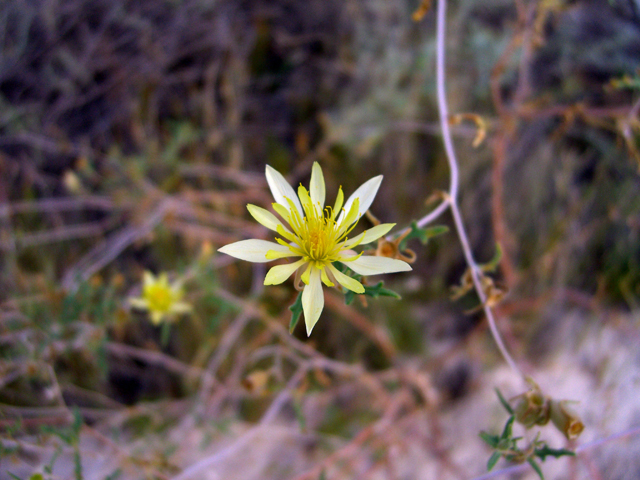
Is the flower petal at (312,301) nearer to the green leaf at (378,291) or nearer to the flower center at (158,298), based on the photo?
the green leaf at (378,291)

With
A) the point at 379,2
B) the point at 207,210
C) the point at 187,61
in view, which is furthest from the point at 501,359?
the point at 187,61

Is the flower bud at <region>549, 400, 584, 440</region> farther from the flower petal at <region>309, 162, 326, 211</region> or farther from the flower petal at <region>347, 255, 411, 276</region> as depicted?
the flower petal at <region>309, 162, 326, 211</region>

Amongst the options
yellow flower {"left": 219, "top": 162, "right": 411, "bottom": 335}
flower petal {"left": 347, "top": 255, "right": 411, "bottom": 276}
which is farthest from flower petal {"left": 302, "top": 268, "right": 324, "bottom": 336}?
flower petal {"left": 347, "top": 255, "right": 411, "bottom": 276}

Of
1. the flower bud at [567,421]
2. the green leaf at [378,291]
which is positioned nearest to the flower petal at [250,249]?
the green leaf at [378,291]

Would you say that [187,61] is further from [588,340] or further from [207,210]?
[588,340]

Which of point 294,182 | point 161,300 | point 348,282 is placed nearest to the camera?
point 348,282

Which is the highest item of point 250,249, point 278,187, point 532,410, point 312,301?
point 278,187

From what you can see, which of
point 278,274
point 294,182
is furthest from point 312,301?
point 294,182

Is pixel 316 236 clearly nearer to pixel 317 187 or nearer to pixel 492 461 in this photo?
pixel 317 187
